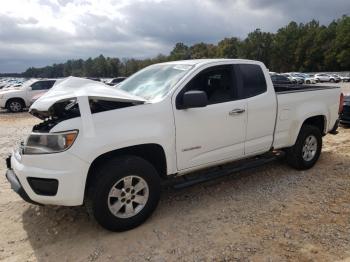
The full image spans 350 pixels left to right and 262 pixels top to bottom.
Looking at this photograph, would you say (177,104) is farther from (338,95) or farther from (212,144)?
(338,95)

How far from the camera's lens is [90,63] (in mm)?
140500

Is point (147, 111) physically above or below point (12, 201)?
above

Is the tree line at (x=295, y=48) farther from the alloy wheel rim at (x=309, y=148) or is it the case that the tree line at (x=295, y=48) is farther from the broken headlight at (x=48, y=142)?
the broken headlight at (x=48, y=142)

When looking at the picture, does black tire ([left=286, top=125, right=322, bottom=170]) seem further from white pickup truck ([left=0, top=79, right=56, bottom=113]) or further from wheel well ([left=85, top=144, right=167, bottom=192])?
white pickup truck ([left=0, top=79, right=56, bottom=113])

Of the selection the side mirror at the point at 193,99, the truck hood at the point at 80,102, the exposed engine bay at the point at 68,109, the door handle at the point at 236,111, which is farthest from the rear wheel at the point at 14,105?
the side mirror at the point at 193,99

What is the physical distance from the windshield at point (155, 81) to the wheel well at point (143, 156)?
62 cm

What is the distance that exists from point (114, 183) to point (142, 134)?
1.97 ft

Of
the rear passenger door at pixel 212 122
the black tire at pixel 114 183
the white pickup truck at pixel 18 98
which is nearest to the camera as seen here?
the black tire at pixel 114 183

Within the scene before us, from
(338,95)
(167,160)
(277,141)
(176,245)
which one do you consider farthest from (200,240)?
(338,95)

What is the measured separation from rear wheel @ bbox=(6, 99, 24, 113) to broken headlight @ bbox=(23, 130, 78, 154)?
1495 centimetres

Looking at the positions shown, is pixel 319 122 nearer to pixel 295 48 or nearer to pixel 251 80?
pixel 251 80

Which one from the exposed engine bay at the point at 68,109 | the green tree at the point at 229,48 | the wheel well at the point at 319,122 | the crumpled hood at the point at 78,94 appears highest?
the crumpled hood at the point at 78,94

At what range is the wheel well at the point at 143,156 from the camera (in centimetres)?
370

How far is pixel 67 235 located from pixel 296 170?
3867mm
